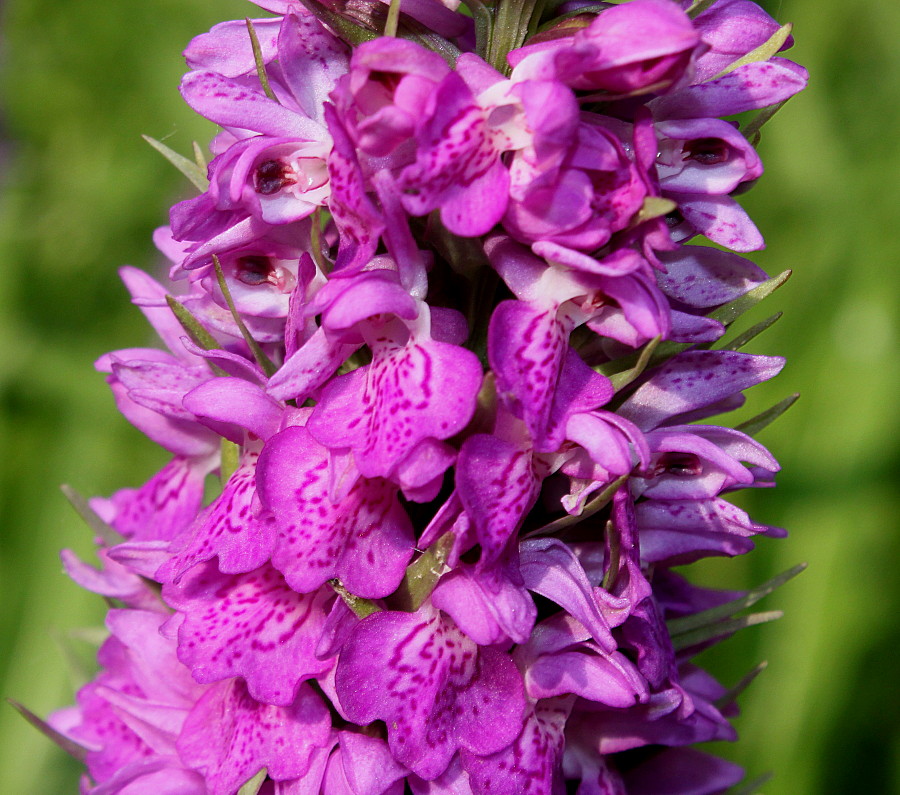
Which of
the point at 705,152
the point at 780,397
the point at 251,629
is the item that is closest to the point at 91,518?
the point at 251,629

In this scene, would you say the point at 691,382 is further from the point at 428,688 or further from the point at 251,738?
the point at 251,738

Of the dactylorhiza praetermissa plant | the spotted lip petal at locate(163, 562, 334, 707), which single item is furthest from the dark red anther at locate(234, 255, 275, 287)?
the spotted lip petal at locate(163, 562, 334, 707)

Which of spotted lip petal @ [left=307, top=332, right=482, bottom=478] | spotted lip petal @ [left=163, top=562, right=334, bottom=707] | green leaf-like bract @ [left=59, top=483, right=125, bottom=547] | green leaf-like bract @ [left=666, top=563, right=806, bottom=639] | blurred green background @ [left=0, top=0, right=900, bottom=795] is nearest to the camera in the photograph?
spotted lip petal @ [left=307, top=332, right=482, bottom=478]

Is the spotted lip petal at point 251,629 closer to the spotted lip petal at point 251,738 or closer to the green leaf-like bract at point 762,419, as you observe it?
the spotted lip petal at point 251,738

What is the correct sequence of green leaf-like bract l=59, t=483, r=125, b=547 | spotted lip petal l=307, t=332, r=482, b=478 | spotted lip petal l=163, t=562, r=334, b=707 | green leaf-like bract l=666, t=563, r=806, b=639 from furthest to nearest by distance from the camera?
green leaf-like bract l=59, t=483, r=125, b=547 < green leaf-like bract l=666, t=563, r=806, b=639 < spotted lip petal l=163, t=562, r=334, b=707 < spotted lip petal l=307, t=332, r=482, b=478

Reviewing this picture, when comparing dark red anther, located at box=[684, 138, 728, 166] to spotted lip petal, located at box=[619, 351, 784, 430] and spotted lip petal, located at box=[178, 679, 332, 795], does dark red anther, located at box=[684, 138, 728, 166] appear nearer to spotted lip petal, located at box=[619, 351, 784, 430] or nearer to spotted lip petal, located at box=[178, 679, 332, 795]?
spotted lip petal, located at box=[619, 351, 784, 430]

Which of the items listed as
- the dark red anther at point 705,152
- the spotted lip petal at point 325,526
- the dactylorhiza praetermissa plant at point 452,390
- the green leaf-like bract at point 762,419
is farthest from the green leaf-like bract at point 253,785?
the dark red anther at point 705,152
